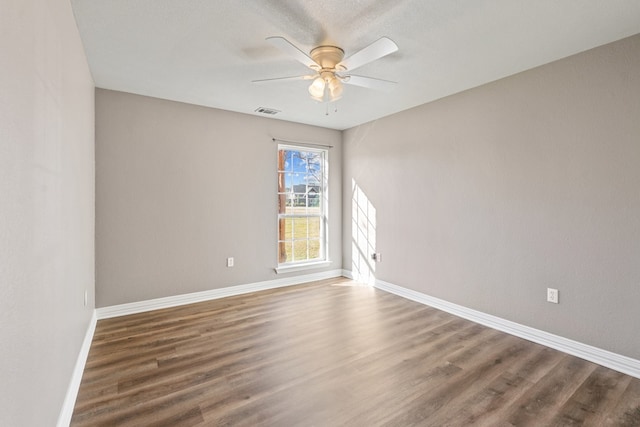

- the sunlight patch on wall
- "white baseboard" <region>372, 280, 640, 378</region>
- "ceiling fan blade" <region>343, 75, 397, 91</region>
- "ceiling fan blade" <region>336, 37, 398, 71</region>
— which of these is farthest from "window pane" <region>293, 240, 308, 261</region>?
"ceiling fan blade" <region>336, 37, 398, 71</region>

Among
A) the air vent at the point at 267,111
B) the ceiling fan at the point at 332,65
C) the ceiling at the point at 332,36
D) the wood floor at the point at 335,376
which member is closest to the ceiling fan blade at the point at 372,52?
the ceiling fan at the point at 332,65

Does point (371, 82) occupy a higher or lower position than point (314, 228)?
higher

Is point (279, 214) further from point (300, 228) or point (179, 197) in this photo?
point (179, 197)

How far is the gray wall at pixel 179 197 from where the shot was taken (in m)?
3.30

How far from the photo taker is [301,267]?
4652 millimetres

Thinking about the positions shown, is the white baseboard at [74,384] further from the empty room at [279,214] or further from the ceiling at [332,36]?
the ceiling at [332,36]

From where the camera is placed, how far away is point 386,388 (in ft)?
6.70

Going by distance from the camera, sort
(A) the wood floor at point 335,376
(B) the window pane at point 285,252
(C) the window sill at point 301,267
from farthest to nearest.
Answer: (B) the window pane at point 285,252 < (C) the window sill at point 301,267 < (A) the wood floor at point 335,376

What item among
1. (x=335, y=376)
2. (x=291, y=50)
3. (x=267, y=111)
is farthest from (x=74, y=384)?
(x=267, y=111)

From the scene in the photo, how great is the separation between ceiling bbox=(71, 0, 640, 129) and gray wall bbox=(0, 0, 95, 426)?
1.40 ft

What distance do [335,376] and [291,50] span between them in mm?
2222

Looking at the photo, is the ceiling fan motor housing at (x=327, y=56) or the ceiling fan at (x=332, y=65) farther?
the ceiling fan motor housing at (x=327, y=56)

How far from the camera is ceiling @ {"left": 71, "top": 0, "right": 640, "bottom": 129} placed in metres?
1.92

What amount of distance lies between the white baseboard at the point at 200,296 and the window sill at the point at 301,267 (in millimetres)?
111
